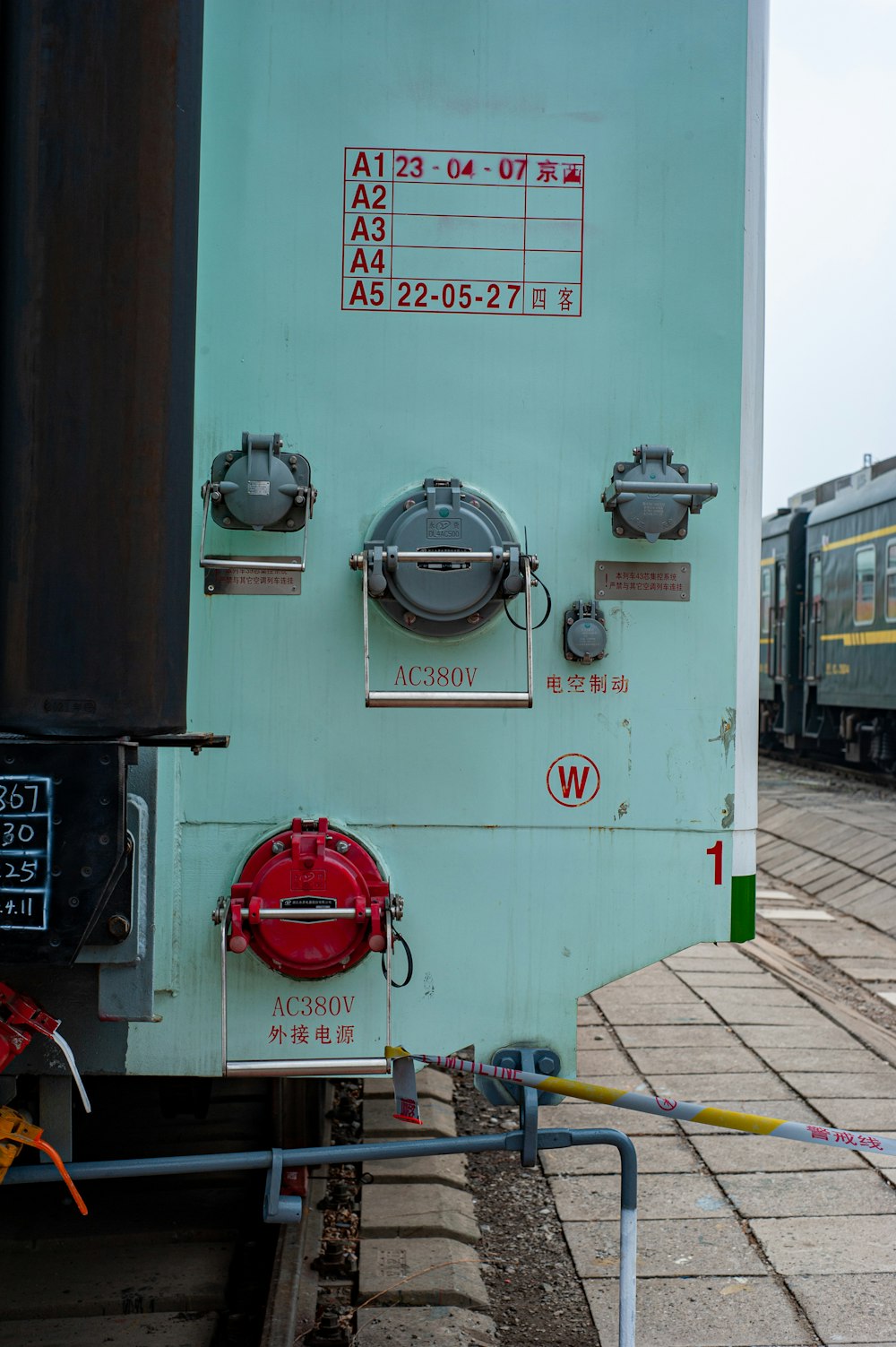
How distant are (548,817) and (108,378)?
4.44 feet

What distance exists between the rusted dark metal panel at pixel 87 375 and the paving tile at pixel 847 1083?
4.24m

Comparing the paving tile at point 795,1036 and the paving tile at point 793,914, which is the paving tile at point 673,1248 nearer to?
the paving tile at point 795,1036

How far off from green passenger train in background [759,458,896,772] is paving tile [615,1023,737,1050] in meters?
7.95

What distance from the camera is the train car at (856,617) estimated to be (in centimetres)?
1599

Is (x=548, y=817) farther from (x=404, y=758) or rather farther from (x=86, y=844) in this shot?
(x=86, y=844)

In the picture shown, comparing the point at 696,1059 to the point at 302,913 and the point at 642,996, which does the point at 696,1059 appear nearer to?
the point at 642,996

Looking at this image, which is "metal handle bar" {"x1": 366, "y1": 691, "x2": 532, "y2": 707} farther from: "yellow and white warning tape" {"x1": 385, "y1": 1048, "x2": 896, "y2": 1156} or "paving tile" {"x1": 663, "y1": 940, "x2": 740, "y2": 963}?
"paving tile" {"x1": 663, "y1": 940, "x2": 740, "y2": 963}

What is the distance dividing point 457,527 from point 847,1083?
12.8 ft

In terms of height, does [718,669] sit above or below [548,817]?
above

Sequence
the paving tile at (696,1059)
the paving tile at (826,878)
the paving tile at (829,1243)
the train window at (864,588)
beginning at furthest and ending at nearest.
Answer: the train window at (864,588), the paving tile at (826,878), the paving tile at (696,1059), the paving tile at (829,1243)

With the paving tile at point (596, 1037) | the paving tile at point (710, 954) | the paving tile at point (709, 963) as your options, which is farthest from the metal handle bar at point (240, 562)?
the paving tile at point (710, 954)

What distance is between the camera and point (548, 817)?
9.51ft

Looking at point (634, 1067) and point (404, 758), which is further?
point (634, 1067)

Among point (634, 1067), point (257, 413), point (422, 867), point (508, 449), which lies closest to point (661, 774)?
point (422, 867)
